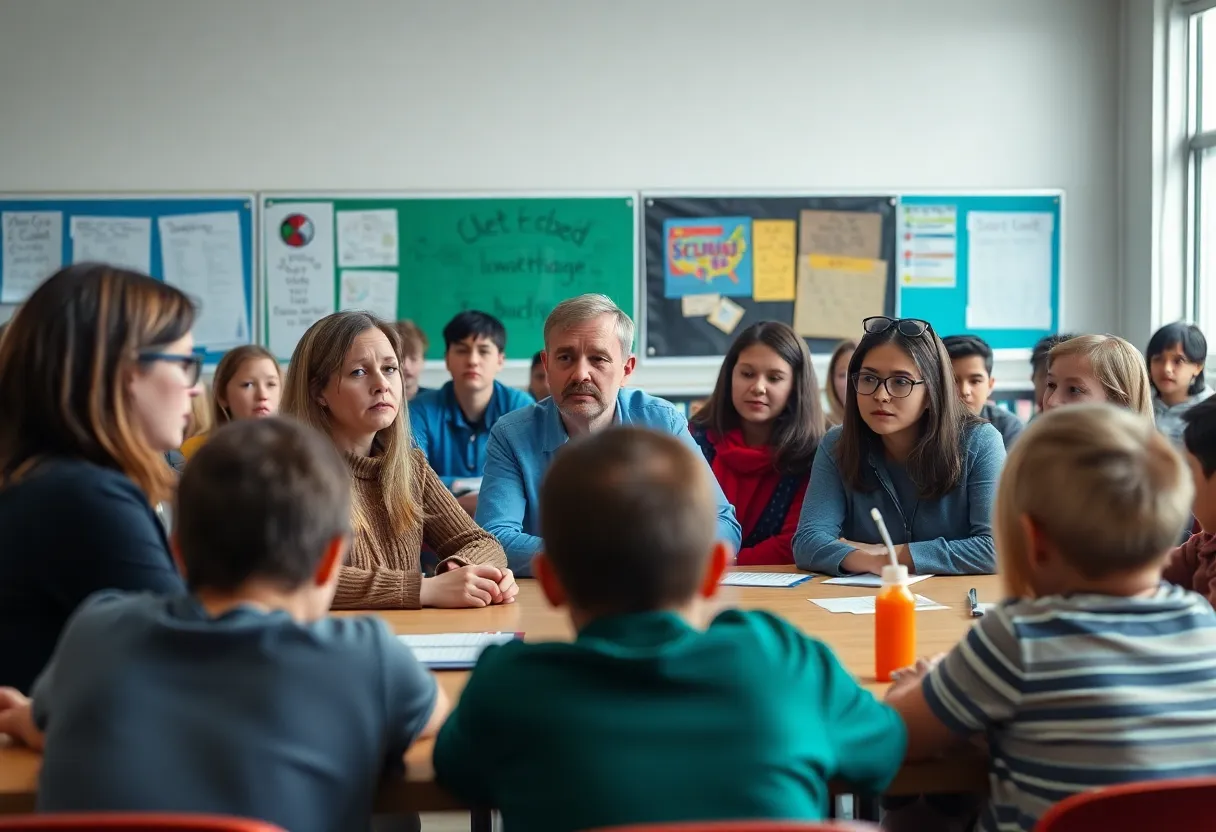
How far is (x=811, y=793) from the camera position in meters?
1.22

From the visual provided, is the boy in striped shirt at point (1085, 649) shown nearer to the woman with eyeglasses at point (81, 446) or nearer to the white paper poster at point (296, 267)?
the woman with eyeglasses at point (81, 446)

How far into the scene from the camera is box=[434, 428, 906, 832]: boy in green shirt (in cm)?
116

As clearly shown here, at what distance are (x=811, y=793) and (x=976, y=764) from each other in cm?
31

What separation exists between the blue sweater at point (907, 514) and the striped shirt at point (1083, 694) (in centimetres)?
123

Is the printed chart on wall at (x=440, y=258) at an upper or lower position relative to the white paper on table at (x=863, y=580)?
upper

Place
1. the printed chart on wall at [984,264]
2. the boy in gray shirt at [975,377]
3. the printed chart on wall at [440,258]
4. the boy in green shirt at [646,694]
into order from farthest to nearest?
1. the printed chart on wall at [984,264]
2. the printed chart on wall at [440,258]
3. the boy in gray shirt at [975,377]
4. the boy in green shirt at [646,694]

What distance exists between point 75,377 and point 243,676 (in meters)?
0.53

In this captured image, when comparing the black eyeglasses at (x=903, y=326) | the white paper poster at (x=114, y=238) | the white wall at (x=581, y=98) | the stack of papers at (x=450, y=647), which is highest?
the white wall at (x=581, y=98)

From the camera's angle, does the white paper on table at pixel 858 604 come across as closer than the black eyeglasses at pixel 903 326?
Yes

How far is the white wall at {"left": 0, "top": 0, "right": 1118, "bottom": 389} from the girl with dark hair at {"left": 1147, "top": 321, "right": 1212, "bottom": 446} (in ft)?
3.46

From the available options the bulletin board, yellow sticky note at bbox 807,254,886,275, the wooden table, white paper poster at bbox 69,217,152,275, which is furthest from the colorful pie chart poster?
the wooden table

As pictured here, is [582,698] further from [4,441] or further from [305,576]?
[4,441]

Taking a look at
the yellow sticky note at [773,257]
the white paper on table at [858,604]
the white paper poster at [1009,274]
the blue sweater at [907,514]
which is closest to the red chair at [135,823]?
the white paper on table at [858,604]

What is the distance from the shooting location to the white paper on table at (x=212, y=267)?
211 inches
